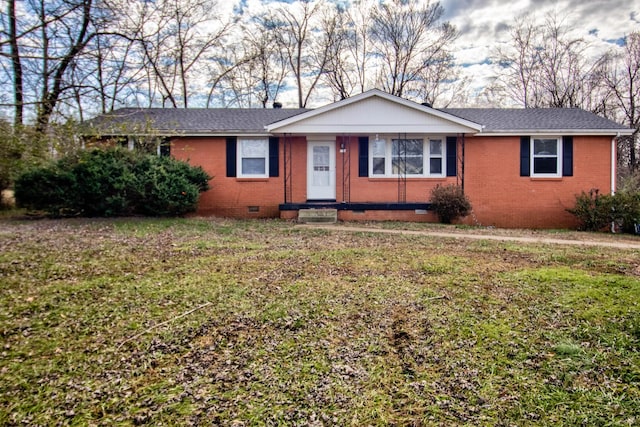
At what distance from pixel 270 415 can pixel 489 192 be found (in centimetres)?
1258

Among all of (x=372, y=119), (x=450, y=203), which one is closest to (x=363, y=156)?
(x=372, y=119)

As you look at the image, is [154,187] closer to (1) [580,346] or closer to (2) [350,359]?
(2) [350,359]

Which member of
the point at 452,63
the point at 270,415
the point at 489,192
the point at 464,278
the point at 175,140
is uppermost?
the point at 452,63

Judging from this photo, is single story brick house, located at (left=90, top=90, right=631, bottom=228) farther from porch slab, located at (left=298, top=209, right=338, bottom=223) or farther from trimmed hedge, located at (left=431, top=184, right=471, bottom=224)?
porch slab, located at (left=298, top=209, right=338, bottom=223)

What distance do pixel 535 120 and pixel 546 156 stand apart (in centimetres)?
151

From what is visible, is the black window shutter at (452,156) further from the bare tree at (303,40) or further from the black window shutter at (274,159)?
the bare tree at (303,40)

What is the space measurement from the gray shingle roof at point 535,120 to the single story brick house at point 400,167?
0.06m

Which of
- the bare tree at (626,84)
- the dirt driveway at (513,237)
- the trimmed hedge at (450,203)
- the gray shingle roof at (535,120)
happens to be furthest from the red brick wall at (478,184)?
the bare tree at (626,84)

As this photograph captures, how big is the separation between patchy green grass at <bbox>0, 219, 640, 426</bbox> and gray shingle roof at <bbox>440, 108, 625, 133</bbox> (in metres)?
8.10

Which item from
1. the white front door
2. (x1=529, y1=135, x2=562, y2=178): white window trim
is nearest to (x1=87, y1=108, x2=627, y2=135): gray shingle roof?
(x1=529, y1=135, x2=562, y2=178): white window trim

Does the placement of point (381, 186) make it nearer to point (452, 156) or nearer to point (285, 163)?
point (452, 156)

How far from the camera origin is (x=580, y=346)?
3045mm

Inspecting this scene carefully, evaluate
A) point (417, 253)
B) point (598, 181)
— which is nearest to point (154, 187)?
point (417, 253)

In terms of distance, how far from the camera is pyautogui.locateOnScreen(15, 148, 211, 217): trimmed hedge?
399 inches
